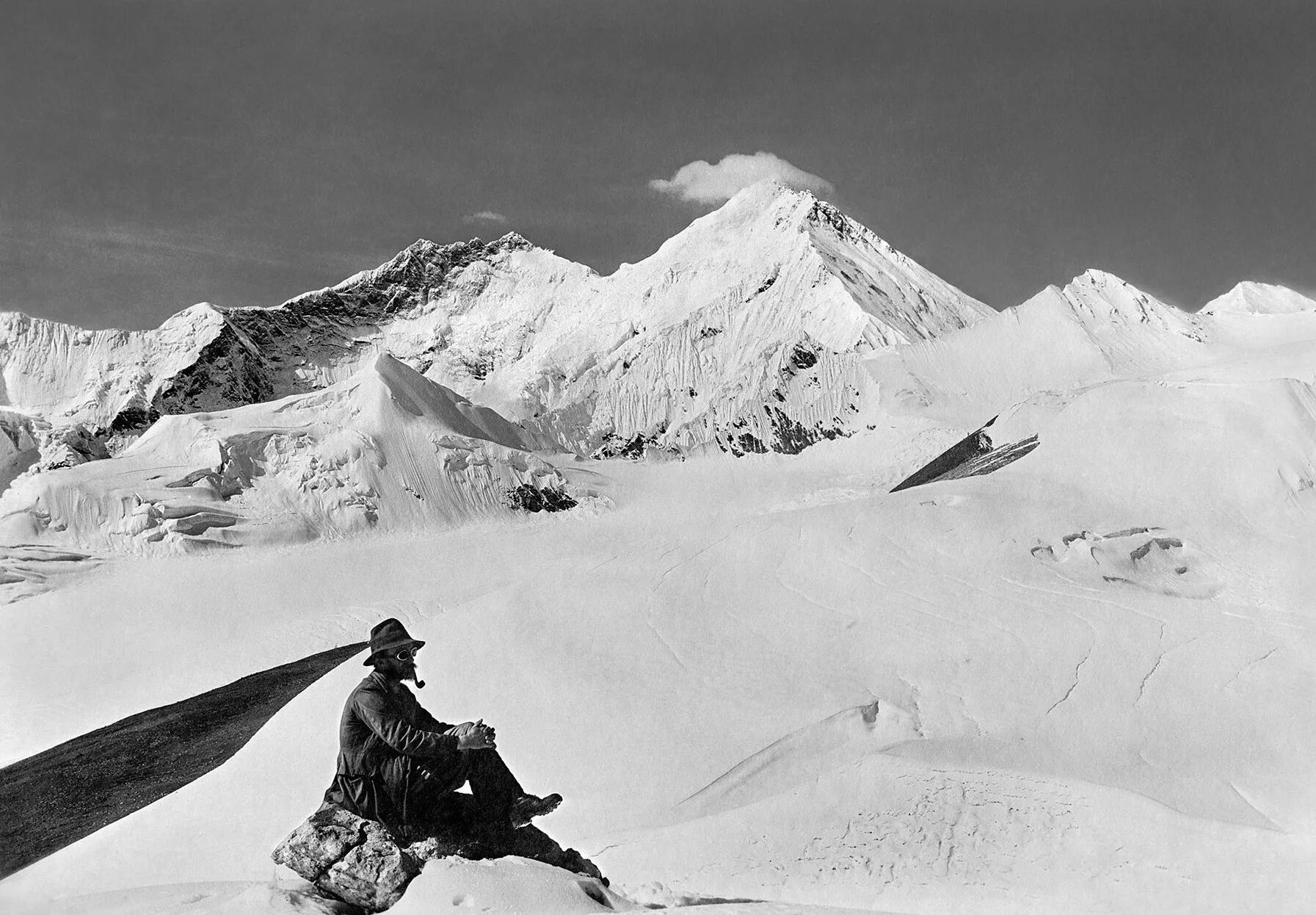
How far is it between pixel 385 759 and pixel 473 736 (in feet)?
2.39

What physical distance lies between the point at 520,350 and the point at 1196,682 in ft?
438

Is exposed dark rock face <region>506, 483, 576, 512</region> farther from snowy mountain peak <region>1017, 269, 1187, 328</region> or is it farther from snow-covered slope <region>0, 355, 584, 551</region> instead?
snowy mountain peak <region>1017, 269, 1187, 328</region>

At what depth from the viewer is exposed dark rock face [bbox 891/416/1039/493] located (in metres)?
23.6

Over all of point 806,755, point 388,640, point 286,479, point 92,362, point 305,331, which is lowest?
point 806,755

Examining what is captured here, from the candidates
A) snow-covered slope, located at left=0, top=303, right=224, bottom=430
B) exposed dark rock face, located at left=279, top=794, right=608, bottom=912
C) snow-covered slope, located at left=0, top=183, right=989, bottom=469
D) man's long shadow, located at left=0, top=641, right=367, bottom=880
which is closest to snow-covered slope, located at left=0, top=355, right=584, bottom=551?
snow-covered slope, located at left=0, top=183, right=989, bottom=469

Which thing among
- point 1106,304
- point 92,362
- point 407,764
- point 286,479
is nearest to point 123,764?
point 407,764

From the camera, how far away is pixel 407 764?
353 inches

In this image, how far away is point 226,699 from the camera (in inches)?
1173

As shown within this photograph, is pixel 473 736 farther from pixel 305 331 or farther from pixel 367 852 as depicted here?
pixel 305 331

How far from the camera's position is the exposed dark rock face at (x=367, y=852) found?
854cm

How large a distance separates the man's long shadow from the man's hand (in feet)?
30.5

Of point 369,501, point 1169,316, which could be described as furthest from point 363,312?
point 1169,316

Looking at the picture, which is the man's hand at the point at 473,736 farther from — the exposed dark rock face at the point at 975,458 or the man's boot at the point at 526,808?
the exposed dark rock face at the point at 975,458

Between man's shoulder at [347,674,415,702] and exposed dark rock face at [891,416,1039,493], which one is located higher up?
exposed dark rock face at [891,416,1039,493]
